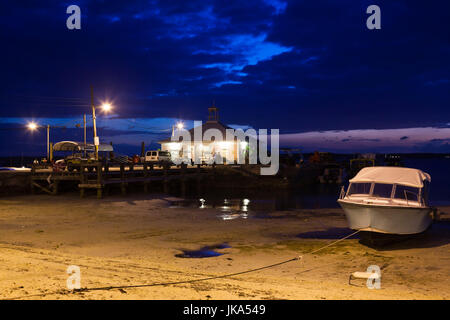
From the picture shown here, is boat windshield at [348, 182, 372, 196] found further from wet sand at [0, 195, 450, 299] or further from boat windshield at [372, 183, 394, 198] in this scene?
wet sand at [0, 195, 450, 299]

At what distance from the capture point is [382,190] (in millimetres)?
15711

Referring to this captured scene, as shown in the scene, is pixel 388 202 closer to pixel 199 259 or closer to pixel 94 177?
pixel 199 259

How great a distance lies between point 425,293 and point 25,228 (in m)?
15.0

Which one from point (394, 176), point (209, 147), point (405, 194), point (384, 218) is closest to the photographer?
point (384, 218)

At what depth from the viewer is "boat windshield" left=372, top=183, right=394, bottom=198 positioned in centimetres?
1551

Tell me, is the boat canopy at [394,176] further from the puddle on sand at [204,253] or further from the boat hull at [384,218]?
the puddle on sand at [204,253]

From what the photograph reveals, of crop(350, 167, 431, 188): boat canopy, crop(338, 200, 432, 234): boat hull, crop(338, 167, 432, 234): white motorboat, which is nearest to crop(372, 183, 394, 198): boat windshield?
crop(338, 167, 432, 234): white motorboat

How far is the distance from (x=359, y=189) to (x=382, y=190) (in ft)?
2.96

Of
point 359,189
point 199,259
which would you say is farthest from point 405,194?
point 199,259

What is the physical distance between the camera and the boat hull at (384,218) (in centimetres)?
1409

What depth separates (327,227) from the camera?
62.8 ft

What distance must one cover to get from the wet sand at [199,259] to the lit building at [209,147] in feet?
95.9
